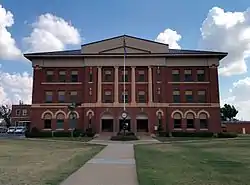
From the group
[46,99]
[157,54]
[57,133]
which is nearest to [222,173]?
[57,133]

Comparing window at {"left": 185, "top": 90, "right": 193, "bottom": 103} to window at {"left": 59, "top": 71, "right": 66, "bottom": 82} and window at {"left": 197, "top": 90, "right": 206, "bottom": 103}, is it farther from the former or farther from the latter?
window at {"left": 59, "top": 71, "right": 66, "bottom": 82}

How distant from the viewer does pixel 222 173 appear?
39.6 ft

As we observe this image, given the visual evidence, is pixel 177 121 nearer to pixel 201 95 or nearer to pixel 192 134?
pixel 192 134

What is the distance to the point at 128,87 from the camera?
190 feet

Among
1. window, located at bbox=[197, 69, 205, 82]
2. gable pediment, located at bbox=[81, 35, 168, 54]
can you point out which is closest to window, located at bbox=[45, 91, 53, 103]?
gable pediment, located at bbox=[81, 35, 168, 54]

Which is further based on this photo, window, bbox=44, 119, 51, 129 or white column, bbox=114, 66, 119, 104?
window, bbox=44, 119, 51, 129

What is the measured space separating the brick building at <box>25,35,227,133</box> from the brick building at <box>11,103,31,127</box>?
50254 mm

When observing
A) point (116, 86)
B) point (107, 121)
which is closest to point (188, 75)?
point (116, 86)

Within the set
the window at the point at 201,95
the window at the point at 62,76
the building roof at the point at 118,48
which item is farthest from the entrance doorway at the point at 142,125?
the window at the point at 62,76

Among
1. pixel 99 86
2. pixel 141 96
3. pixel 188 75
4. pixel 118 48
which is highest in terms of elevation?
pixel 118 48

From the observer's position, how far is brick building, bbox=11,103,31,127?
105m

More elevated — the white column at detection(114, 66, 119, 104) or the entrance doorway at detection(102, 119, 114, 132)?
the white column at detection(114, 66, 119, 104)

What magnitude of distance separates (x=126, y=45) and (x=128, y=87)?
7806mm

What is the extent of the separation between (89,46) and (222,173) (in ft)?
162
